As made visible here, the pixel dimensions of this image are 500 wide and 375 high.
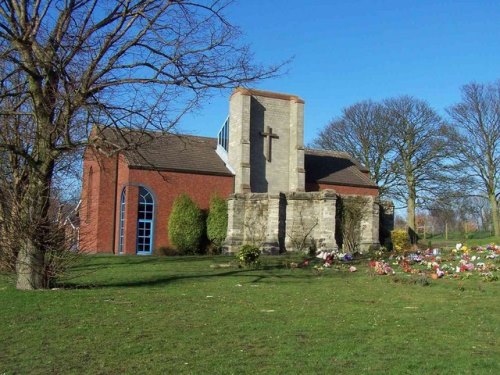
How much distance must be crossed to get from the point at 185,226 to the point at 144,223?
2429mm

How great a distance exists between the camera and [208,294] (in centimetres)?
1208

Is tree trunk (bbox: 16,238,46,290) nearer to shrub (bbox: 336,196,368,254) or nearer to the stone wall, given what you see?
the stone wall

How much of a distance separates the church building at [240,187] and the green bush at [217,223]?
4.25 ft

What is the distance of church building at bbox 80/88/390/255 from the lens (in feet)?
87.7

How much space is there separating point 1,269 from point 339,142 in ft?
137

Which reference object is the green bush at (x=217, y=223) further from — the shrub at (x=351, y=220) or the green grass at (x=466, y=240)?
the green grass at (x=466, y=240)

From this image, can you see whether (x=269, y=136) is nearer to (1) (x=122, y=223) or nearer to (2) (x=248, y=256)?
(1) (x=122, y=223)

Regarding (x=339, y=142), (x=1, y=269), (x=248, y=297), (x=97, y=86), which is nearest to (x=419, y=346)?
(x=248, y=297)

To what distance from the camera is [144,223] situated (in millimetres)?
30719

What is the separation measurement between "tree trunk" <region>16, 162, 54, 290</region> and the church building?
14.9 m

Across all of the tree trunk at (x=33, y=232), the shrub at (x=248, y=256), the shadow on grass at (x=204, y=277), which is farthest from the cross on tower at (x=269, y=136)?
the tree trunk at (x=33, y=232)

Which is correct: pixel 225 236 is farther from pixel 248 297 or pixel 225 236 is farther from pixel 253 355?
pixel 253 355

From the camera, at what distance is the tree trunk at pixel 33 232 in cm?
1192

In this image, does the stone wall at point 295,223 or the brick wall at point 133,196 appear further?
the brick wall at point 133,196
